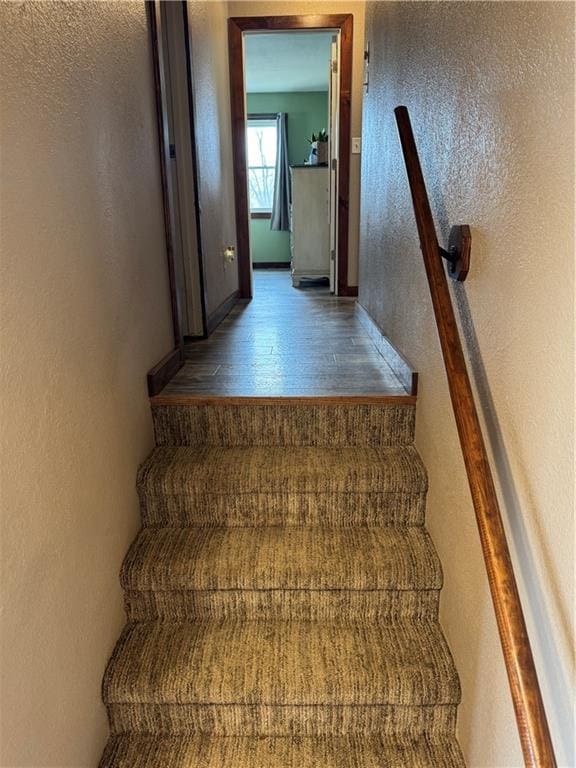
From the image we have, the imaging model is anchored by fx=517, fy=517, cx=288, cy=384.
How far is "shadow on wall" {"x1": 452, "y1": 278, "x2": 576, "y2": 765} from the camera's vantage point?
85 centimetres

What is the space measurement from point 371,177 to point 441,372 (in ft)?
5.64

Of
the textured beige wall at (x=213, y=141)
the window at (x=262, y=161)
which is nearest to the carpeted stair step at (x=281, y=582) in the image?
the textured beige wall at (x=213, y=141)

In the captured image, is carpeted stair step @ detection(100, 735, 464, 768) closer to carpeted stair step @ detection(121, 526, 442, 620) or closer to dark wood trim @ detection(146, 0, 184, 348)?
carpeted stair step @ detection(121, 526, 442, 620)

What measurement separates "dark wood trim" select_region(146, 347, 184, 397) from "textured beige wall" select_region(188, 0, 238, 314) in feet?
3.09

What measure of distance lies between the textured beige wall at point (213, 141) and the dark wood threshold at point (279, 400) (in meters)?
1.33

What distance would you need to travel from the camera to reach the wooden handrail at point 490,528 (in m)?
0.83

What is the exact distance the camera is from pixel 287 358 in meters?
2.54

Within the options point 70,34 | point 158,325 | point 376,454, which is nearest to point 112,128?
point 70,34

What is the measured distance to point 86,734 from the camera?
132 cm

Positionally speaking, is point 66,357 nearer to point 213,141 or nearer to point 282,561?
point 282,561

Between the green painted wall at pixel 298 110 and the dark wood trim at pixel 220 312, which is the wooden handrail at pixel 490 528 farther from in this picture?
the green painted wall at pixel 298 110

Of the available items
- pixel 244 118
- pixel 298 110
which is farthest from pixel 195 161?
pixel 298 110

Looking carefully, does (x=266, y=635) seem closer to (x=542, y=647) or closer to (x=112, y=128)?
(x=542, y=647)

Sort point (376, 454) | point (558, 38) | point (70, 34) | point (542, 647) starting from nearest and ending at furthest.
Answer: point (558, 38), point (542, 647), point (70, 34), point (376, 454)
